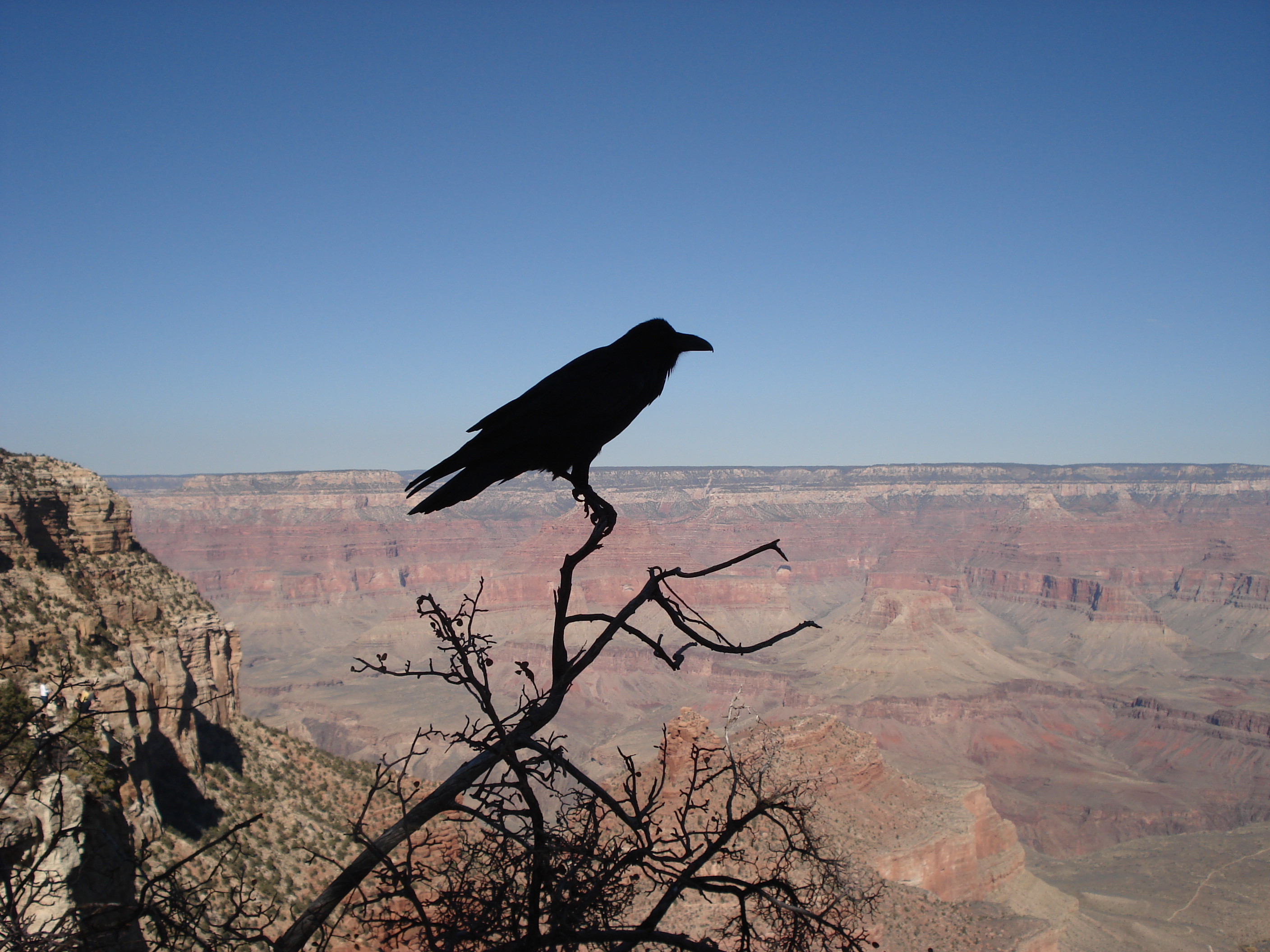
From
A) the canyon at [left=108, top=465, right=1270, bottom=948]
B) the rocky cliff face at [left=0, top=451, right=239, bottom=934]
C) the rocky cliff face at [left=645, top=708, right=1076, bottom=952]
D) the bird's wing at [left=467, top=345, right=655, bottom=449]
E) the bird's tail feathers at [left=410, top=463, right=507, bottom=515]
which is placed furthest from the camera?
the canyon at [left=108, top=465, right=1270, bottom=948]

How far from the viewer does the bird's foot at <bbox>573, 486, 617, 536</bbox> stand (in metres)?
5.18

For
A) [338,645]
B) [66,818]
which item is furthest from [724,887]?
[338,645]

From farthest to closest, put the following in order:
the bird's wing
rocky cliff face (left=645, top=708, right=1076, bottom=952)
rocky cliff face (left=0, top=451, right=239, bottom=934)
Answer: rocky cliff face (left=645, top=708, right=1076, bottom=952), rocky cliff face (left=0, top=451, right=239, bottom=934), the bird's wing

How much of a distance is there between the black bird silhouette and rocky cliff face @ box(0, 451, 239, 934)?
12.8m

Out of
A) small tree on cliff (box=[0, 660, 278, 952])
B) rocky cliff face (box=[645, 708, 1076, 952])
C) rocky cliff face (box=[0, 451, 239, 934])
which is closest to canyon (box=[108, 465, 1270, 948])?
rocky cliff face (box=[645, 708, 1076, 952])

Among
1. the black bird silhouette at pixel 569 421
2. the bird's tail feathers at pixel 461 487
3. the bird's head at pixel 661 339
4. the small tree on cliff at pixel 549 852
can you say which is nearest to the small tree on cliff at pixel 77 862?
the small tree on cliff at pixel 549 852

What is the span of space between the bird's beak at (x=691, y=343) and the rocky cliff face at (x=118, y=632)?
44.4 feet

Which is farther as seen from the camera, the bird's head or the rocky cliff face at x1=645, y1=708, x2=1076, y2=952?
the rocky cliff face at x1=645, y1=708, x2=1076, y2=952

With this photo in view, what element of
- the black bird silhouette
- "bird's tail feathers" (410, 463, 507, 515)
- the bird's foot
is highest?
the black bird silhouette

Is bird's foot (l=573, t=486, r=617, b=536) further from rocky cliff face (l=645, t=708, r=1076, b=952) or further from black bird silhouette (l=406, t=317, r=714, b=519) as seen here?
rocky cliff face (l=645, t=708, r=1076, b=952)

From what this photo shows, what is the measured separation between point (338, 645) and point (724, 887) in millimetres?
164683

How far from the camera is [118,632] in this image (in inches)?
993

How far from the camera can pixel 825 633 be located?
146000 millimetres

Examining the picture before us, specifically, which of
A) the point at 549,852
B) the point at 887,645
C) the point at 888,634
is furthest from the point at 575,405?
the point at 888,634
